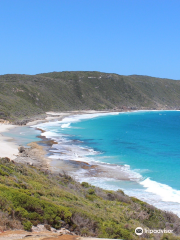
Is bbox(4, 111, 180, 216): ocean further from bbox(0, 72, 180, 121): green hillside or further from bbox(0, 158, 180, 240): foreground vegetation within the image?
bbox(0, 72, 180, 121): green hillside

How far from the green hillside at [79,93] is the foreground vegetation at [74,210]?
54979 millimetres

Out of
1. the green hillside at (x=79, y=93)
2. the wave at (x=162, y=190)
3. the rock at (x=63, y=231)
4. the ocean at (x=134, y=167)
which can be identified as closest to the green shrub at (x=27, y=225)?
the rock at (x=63, y=231)

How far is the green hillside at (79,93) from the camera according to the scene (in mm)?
89688

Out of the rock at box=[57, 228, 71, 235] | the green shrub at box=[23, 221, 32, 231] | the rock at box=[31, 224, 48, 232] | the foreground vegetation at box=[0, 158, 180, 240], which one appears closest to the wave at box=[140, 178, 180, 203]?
the foreground vegetation at box=[0, 158, 180, 240]

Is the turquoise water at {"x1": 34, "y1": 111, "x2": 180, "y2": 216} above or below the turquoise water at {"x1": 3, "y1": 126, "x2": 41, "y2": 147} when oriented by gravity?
below

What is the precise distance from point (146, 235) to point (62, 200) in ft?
13.2

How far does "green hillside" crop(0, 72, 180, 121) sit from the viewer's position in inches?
3531

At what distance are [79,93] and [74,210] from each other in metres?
122

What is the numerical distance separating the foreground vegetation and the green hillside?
5498 centimetres

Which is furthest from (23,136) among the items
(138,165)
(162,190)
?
(162,190)

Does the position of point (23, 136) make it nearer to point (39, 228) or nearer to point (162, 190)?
point (162, 190)

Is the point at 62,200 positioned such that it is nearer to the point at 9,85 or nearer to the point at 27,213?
the point at 27,213

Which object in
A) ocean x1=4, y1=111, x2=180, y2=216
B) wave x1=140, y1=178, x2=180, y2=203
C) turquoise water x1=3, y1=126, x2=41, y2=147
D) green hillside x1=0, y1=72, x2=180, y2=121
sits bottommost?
wave x1=140, y1=178, x2=180, y2=203

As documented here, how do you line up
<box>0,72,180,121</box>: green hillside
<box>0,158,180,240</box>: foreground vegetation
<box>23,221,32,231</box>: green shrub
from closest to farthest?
<box>23,221,32,231</box>: green shrub → <box>0,158,180,240</box>: foreground vegetation → <box>0,72,180,121</box>: green hillside
